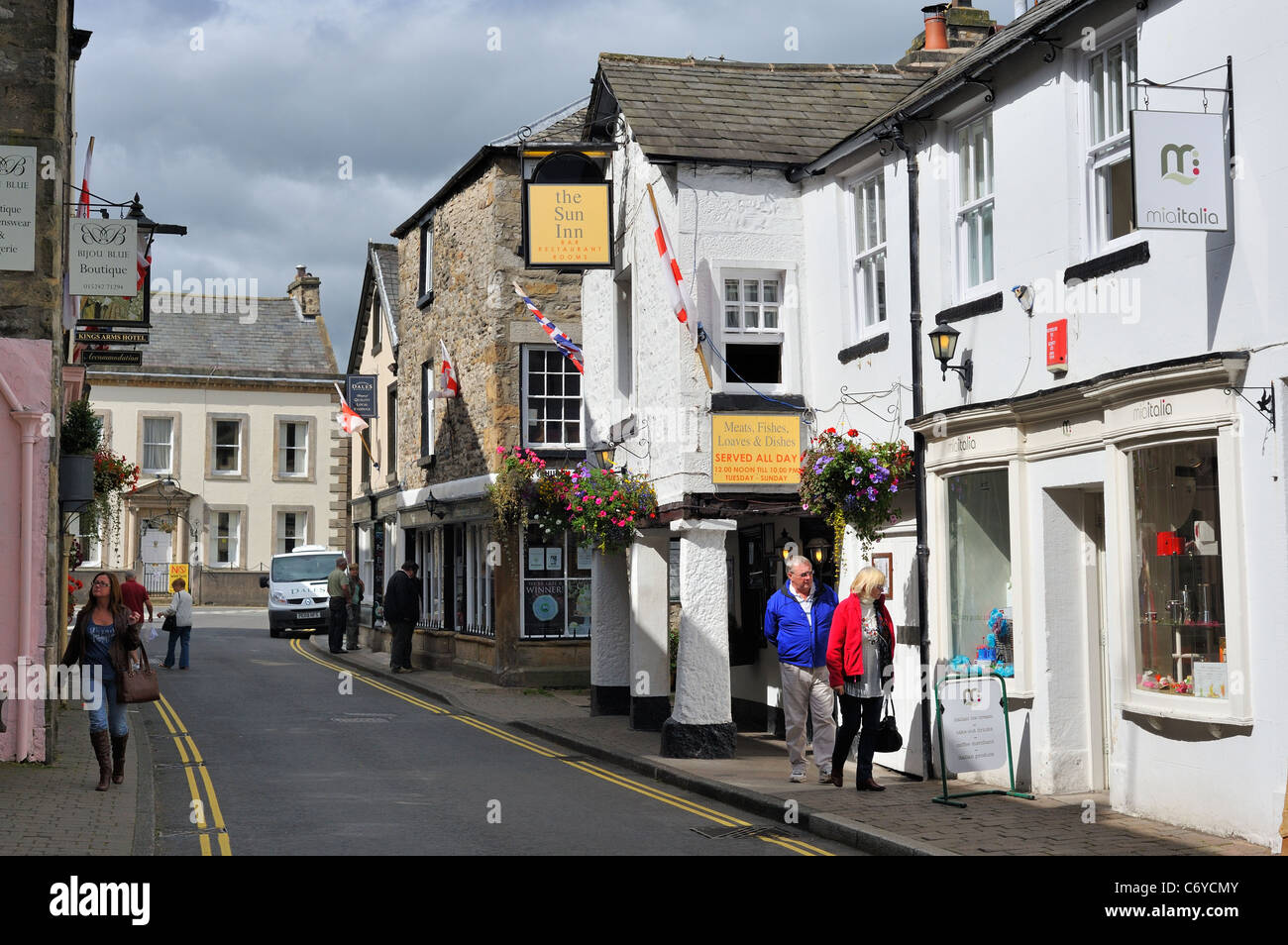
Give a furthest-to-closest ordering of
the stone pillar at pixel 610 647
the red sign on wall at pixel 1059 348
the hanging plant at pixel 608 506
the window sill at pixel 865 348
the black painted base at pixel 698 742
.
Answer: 1. the stone pillar at pixel 610 647
2. the hanging plant at pixel 608 506
3. the black painted base at pixel 698 742
4. the window sill at pixel 865 348
5. the red sign on wall at pixel 1059 348

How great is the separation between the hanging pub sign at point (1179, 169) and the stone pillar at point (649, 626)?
840 centimetres

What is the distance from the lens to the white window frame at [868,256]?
13.9 m

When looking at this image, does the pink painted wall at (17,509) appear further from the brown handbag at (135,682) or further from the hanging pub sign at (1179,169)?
the hanging pub sign at (1179,169)

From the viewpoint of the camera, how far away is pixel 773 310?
49.4 feet

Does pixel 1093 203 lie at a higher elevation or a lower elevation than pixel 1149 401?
higher

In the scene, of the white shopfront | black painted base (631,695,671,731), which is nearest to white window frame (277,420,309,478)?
black painted base (631,695,671,731)

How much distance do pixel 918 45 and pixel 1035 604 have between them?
10376 mm

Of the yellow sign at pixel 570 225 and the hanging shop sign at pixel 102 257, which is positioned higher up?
the yellow sign at pixel 570 225

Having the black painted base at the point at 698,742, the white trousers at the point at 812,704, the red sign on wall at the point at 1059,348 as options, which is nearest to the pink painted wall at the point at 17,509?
the black painted base at the point at 698,742

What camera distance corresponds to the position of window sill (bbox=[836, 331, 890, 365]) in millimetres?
13463

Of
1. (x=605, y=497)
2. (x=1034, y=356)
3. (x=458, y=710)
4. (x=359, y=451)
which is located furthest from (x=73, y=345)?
(x=359, y=451)

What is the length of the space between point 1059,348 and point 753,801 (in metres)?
4.32

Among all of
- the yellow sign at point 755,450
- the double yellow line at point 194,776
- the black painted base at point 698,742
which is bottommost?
the double yellow line at point 194,776
